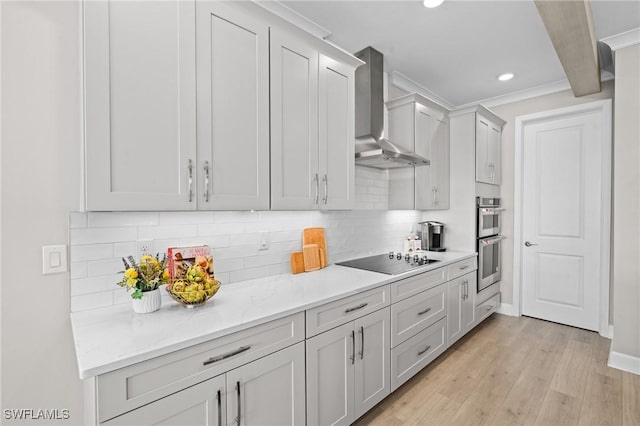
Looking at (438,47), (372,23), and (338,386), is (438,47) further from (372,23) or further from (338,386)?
(338,386)

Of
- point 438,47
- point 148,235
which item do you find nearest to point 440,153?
point 438,47

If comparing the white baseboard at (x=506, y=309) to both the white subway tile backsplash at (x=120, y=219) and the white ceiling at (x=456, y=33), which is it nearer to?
the white ceiling at (x=456, y=33)

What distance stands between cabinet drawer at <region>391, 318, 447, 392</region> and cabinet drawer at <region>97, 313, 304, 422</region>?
1079 millimetres

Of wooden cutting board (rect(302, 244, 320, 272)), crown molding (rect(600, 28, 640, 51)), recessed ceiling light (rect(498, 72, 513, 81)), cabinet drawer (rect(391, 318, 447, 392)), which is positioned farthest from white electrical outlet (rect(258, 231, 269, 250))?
crown molding (rect(600, 28, 640, 51))

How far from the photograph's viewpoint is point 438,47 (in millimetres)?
2641

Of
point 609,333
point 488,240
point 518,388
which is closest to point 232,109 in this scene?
point 518,388

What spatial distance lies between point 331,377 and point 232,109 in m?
1.58

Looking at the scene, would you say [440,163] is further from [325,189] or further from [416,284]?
[325,189]

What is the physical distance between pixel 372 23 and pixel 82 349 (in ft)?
8.58

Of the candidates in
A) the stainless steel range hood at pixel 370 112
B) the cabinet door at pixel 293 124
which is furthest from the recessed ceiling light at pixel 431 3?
the cabinet door at pixel 293 124

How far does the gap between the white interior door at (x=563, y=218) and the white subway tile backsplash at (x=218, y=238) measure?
82.0 inches

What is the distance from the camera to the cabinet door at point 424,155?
10.00 feet

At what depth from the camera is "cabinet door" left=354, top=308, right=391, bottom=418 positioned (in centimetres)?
187

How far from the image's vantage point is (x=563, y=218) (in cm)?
347
